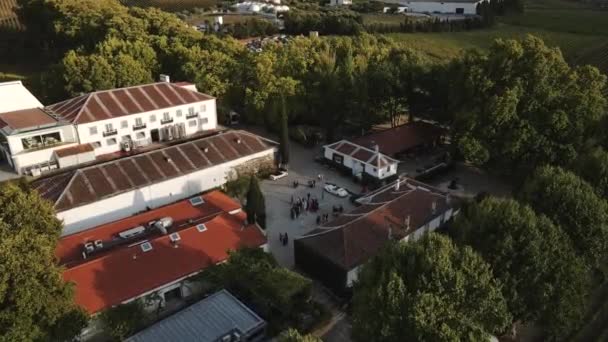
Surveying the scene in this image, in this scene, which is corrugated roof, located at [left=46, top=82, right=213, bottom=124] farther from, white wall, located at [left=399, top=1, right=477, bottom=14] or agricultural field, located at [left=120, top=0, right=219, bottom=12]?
white wall, located at [left=399, top=1, right=477, bottom=14]

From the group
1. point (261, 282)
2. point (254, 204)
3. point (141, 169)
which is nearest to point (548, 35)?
point (254, 204)

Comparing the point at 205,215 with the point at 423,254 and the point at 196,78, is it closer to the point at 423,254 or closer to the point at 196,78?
the point at 423,254

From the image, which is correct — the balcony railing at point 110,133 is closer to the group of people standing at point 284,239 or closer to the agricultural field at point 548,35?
the group of people standing at point 284,239

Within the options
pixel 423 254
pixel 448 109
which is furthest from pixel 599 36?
pixel 423 254

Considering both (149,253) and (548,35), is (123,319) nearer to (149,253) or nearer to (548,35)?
(149,253)

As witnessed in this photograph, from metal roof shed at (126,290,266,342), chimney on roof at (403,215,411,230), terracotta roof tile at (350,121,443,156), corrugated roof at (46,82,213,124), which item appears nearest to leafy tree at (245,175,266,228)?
metal roof shed at (126,290,266,342)

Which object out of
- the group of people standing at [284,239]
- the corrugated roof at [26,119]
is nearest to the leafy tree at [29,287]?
the group of people standing at [284,239]

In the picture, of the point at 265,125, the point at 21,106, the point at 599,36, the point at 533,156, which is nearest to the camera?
the point at 533,156

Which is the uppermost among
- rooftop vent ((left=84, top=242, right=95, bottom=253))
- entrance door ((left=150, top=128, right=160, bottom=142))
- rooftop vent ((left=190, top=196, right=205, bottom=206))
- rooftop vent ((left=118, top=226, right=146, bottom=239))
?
entrance door ((left=150, top=128, right=160, bottom=142))
